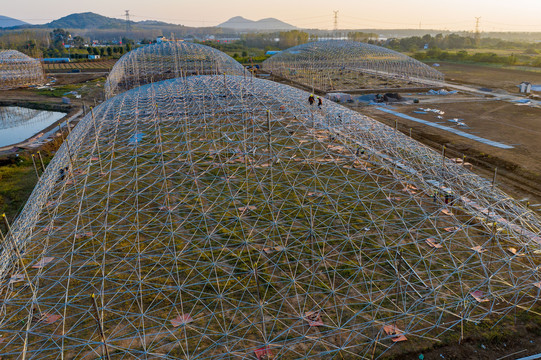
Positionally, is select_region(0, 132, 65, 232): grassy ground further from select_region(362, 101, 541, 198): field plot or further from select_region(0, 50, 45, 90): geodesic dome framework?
select_region(0, 50, 45, 90): geodesic dome framework

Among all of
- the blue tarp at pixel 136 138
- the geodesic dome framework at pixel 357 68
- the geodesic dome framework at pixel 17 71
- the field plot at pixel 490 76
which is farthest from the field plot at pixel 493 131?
Result: the geodesic dome framework at pixel 17 71

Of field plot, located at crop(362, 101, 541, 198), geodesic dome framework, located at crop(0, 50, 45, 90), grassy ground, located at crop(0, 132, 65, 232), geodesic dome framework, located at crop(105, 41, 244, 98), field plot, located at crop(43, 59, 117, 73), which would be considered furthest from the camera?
field plot, located at crop(43, 59, 117, 73)

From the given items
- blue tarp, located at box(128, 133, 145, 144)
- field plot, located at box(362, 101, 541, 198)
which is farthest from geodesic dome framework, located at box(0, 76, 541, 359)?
field plot, located at box(362, 101, 541, 198)

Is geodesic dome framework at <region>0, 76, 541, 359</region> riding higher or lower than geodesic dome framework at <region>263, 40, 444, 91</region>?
lower

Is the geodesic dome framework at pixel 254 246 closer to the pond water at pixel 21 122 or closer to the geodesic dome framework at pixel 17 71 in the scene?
the pond water at pixel 21 122

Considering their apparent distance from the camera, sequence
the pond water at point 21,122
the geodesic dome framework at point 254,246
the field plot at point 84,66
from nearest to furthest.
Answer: the geodesic dome framework at point 254,246
the pond water at point 21,122
the field plot at point 84,66

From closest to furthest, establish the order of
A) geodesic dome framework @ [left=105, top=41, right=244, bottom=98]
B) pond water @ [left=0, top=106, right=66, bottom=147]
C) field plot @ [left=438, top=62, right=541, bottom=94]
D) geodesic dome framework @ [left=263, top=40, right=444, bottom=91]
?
1. pond water @ [left=0, top=106, right=66, bottom=147]
2. geodesic dome framework @ [left=105, top=41, right=244, bottom=98]
3. geodesic dome framework @ [left=263, top=40, right=444, bottom=91]
4. field plot @ [left=438, top=62, right=541, bottom=94]
